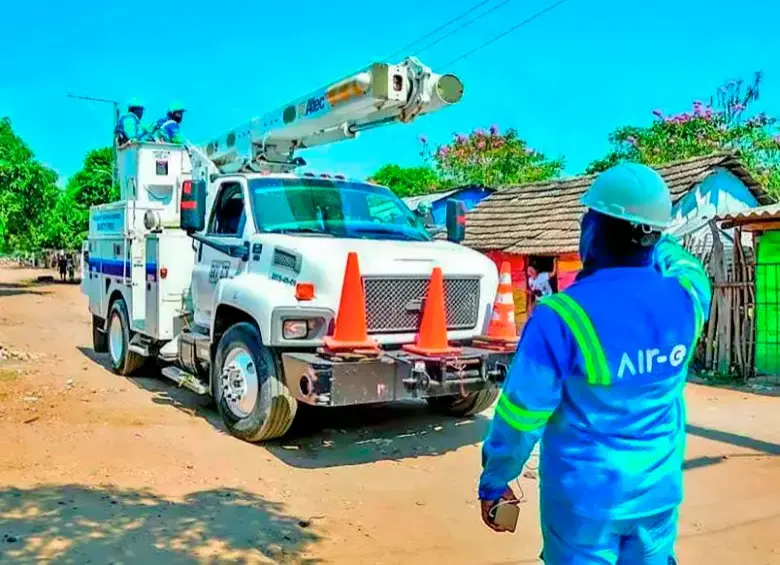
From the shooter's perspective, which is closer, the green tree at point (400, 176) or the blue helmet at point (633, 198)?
the blue helmet at point (633, 198)

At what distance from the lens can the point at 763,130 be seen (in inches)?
993

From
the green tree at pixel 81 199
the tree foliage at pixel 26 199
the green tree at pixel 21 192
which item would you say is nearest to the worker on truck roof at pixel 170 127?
the tree foliage at pixel 26 199

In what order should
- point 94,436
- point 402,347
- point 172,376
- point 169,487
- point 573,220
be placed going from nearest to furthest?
point 169,487, point 402,347, point 94,436, point 172,376, point 573,220

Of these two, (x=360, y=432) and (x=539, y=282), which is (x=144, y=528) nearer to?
(x=360, y=432)

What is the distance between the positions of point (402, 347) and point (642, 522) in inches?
175

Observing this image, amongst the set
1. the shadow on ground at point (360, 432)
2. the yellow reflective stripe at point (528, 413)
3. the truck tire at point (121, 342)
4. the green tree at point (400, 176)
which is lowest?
the shadow on ground at point (360, 432)

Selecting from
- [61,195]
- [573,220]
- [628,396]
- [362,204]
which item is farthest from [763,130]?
[61,195]

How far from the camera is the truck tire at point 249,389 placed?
676 centimetres

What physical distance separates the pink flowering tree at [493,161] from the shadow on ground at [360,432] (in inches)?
1072

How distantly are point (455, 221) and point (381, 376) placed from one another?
2507mm

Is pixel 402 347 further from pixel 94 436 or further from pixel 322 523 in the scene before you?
pixel 94 436

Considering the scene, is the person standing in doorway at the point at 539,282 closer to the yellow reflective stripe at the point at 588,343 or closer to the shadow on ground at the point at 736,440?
the shadow on ground at the point at 736,440

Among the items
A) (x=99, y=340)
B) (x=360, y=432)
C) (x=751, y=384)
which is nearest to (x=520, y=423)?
(x=360, y=432)

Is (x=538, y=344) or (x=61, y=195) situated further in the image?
(x=61, y=195)
